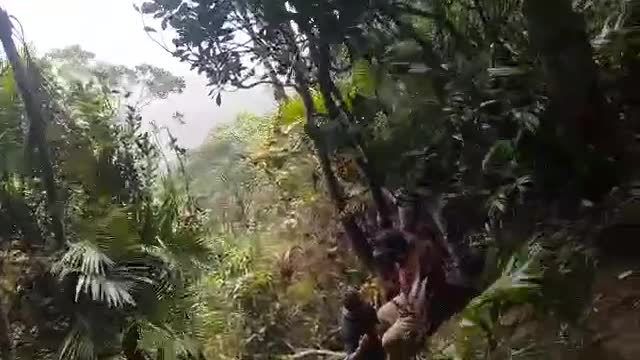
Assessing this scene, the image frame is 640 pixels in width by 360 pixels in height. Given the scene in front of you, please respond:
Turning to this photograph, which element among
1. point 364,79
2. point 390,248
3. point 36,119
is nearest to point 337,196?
point 390,248

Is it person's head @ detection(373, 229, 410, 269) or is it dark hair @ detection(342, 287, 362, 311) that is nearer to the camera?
dark hair @ detection(342, 287, 362, 311)

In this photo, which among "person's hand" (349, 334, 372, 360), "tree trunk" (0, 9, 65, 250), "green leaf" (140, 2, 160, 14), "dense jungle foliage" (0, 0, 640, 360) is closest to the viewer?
"dense jungle foliage" (0, 0, 640, 360)

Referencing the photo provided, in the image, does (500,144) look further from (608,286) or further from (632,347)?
(632,347)

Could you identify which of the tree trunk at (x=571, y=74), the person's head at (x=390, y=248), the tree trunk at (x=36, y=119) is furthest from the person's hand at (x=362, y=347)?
the tree trunk at (x=36, y=119)

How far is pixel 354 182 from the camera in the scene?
12.8 feet

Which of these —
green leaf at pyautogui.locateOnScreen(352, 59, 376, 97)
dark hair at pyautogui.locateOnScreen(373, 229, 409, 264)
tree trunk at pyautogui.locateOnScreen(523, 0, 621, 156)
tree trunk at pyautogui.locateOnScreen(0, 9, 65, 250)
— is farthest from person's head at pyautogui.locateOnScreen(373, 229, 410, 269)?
tree trunk at pyautogui.locateOnScreen(0, 9, 65, 250)

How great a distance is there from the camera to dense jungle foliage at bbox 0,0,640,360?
2.36m

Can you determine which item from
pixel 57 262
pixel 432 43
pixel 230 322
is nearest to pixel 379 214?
pixel 432 43

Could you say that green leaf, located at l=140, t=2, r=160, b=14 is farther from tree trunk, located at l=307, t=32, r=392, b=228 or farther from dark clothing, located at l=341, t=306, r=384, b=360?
dark clothing, located at l=341, t=306, r=384, b=360

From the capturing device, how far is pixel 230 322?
13.5 feet

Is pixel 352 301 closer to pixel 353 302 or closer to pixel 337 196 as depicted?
pixel 353 302

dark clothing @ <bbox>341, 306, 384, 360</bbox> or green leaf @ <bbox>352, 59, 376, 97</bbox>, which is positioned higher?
green leaf @ <bbox>352, 59, 376, 97</bbox>

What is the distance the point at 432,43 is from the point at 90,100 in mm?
1933

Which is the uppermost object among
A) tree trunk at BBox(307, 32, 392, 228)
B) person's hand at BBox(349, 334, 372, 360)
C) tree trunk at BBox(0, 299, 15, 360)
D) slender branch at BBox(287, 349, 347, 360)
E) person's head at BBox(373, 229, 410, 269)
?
tree trunk at BBox(307, 32, 392, 228)
